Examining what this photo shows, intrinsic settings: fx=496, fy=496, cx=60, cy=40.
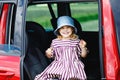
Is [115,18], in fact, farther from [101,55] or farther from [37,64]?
[37,64]

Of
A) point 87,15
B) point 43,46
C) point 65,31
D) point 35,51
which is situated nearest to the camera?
point 65,31

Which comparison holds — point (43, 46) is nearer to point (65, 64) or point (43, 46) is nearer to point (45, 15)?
point (65, 64)

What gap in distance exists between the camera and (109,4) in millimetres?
4211

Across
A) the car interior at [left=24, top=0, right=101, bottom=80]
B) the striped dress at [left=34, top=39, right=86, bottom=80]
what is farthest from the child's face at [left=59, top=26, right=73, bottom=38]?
the car interior at [left=24, top=0, right=101, bottom=80]

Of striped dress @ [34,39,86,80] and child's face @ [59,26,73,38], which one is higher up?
child's face @ [59,26,73,38]

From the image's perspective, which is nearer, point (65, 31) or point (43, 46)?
point (65, 31)

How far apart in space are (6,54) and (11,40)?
0.47 feet

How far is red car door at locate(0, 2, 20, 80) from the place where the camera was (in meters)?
4.53

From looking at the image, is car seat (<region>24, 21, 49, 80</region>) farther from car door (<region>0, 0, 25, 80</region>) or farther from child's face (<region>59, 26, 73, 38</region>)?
child's face (<region>59, 26, 73, 38</region>)

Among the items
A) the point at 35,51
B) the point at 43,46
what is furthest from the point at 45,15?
the point at 35,51

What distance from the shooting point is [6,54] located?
15.5 feet

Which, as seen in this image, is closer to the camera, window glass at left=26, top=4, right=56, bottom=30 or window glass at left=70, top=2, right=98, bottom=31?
window glass at left=26, top=4, right=56, bottom=30

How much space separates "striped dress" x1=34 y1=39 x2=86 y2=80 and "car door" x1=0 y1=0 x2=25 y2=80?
229 millimetres

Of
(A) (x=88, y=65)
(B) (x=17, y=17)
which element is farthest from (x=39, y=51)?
(A) (x=88, y=65)
